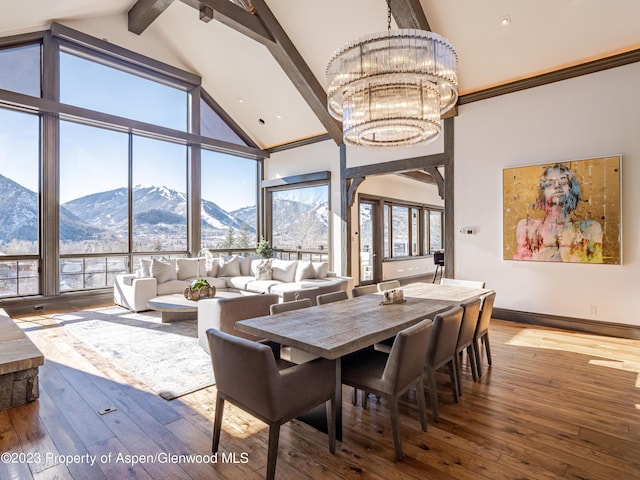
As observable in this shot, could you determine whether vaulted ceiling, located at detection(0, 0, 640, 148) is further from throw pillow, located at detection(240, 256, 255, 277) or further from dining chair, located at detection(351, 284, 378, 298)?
dining chair, located at detection(351, 284, 378, 298)

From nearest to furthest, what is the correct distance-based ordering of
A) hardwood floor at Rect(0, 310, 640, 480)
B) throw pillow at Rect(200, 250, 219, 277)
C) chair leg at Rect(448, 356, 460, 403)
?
hardwood floor at Rect(0, 310, 640, 480) < chair leg at Rect(448, 356, 460, 403) < throw pillow at Rect(200, 250, 219, 277)

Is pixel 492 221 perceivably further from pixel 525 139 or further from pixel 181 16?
pixel 181 16

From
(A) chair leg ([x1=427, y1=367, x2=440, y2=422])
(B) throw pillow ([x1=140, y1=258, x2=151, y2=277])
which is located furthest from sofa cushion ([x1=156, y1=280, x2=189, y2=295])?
(A) chair leg ([x1=427, y1=367, x2=440, y2=422])

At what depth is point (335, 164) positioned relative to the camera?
7.96 m

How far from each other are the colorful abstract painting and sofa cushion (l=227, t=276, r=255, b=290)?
442cm

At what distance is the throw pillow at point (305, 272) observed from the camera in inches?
252

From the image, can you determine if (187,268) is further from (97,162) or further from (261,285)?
(97,162)

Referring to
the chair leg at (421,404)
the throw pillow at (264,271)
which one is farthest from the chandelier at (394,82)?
the throw pillow at (264,271)

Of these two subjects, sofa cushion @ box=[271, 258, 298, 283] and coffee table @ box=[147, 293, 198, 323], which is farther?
sofa cushion @ box=[271, 258, 298, 283]

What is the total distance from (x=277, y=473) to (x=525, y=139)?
5473 mm

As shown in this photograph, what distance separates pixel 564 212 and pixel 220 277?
A: 5.97 m

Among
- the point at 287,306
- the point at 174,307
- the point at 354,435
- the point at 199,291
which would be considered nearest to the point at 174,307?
the point at 174,307

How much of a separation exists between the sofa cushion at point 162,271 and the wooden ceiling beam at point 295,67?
4.11 m

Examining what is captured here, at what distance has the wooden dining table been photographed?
2.04 metres
